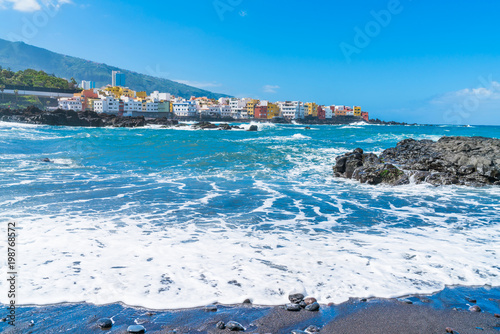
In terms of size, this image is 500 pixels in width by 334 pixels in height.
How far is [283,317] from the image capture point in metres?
3.53

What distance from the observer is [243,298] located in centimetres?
391

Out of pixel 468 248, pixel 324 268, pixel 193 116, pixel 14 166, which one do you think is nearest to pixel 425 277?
pixel 324 268

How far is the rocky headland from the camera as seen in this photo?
13.2 metres

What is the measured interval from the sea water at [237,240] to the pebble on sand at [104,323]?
420 millimetres

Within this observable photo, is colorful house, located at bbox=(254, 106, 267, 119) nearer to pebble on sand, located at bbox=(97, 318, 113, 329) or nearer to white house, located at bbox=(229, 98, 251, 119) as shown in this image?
white house, located at bbox=(229, 98, 251, 119)

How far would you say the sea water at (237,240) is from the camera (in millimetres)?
4172

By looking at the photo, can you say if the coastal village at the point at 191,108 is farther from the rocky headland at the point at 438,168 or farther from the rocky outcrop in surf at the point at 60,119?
the rocky headland at the point at 438,168

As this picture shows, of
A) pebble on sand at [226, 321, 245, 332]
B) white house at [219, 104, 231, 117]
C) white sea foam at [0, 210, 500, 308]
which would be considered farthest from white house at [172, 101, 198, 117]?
pebble on sand at [226, 321, 245, 332]

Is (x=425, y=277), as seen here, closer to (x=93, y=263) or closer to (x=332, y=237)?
(x=332, y=237)

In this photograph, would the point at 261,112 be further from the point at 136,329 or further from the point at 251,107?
the point at 136,329

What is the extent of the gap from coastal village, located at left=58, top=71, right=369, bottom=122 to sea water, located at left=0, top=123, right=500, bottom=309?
327 feet

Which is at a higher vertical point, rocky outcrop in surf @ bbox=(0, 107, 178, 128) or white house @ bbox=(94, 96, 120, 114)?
white house @ bbox=(94, 96, 120, 114)

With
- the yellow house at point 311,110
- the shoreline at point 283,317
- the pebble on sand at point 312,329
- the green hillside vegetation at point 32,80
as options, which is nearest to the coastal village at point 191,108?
the yellow house at point 311,110

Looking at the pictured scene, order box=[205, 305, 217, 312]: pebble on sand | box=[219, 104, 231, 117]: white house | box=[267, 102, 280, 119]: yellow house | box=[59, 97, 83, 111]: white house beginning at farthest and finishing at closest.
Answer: box=[219, 104, 231, 117]: white house < box=[267, 102, 280, 119]: yellow house < box=[59, 97, 83, 111]: white house < box=[205, 305, 217, 312]: pebble on sand
